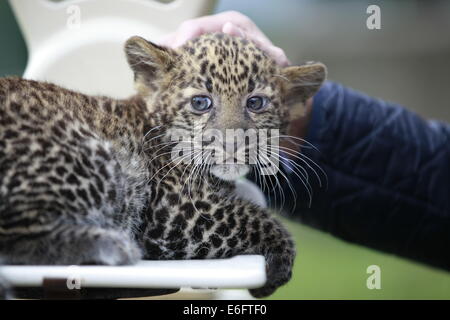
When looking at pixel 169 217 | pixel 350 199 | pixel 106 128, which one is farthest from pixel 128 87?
pixel 350 199

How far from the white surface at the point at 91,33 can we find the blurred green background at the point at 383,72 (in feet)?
7.35

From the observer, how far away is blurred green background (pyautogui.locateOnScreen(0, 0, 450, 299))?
520 centimetres

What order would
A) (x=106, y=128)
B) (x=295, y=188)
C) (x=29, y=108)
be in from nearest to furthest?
(x=29, y=108) → (x=106, y=128) → (x=295, y=188)

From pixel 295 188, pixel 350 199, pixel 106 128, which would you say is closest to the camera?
pixel 106 128

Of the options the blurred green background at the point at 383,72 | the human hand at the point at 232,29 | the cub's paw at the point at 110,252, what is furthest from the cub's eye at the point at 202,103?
the blurred green background at the point at 383,72

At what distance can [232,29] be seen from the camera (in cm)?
212

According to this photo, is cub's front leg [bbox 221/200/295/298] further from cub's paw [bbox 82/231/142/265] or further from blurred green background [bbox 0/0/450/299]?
blurred green background [bbox 0/0/450/299]

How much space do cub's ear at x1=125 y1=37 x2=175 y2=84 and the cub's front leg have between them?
51 centimetres

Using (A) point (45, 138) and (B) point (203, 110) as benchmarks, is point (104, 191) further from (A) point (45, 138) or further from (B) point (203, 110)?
(B) point (203, 110)

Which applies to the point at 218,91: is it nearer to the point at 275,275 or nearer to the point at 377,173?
the point at 275,275

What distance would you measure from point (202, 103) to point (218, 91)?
0.07 metres

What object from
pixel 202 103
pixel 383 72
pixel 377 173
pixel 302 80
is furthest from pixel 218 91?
pixel 383 72

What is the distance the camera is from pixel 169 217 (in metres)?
1.95
